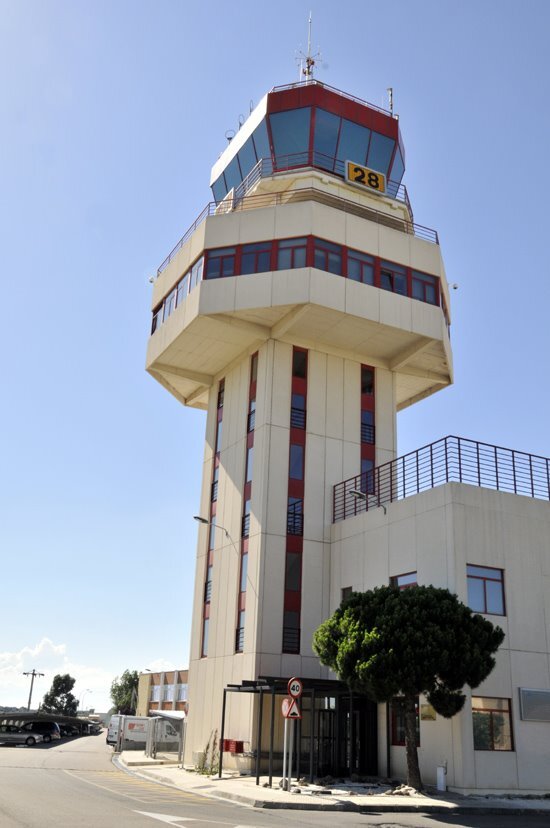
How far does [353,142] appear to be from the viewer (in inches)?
1580

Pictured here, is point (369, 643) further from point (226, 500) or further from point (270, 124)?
point (270, 124)

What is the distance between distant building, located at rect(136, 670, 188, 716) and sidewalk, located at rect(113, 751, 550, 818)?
29.4 meters

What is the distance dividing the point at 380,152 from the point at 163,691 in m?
45.1

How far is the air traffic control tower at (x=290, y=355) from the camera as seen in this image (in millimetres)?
33625

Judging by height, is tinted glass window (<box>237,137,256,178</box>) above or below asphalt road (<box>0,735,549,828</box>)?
above

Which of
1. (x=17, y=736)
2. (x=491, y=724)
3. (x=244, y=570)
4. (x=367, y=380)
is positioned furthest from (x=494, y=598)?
(x=17, y=736)

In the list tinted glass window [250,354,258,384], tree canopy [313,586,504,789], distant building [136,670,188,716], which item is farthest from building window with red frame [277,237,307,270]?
distant building [136,670,188,716]

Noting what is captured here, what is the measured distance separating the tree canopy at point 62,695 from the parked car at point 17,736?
3502 inches

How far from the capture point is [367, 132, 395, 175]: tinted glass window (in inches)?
1593

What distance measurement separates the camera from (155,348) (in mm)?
41094

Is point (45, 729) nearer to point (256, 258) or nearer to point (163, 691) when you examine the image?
point (163, 691)

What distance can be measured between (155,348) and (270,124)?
12.6 m

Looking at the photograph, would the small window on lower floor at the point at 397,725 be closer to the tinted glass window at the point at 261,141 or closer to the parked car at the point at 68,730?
the tinted glass window at the point at 261,141

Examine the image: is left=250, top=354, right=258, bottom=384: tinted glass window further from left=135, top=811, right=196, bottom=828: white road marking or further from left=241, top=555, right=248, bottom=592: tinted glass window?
left=135, top=811, right=196, bottom=828: white road marking
